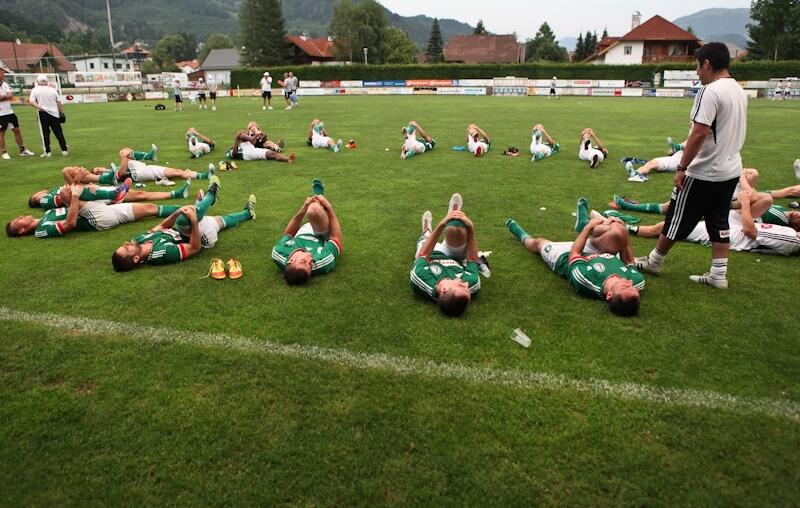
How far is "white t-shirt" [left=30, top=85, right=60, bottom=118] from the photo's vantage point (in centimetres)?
1343

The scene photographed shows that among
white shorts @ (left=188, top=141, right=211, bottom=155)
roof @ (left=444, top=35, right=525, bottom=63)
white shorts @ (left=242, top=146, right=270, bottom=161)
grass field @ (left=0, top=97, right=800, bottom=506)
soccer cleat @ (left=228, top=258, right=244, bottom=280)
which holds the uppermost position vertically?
roof @ (left=444, top=35, right=525, bottom=63)

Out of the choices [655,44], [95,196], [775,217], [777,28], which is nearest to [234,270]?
[95,196]

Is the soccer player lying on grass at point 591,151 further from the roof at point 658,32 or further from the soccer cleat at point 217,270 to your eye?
the roof at point 658,32

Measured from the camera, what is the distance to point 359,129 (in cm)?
1956

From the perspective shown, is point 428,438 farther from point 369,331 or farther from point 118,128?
point 118,128

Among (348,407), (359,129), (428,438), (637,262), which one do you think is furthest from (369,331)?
(359,129)

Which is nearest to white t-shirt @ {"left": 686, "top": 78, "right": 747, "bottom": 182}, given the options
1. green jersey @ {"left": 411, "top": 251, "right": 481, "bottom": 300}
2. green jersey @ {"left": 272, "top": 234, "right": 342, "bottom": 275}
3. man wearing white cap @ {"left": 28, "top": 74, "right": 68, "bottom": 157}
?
green jersey @ {"left": 411, "top": 251, "right": 481, "bottom": 300}

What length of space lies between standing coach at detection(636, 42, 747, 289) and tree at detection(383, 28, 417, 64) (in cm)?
8884

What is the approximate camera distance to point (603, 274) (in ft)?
17.0

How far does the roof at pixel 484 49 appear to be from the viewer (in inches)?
3514

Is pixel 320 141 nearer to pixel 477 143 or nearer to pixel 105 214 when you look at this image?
pixel 477 143

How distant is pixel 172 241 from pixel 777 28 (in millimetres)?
81473

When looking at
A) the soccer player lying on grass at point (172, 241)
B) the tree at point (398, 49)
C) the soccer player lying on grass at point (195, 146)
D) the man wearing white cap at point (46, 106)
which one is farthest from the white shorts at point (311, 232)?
the tree at point (398, 49)

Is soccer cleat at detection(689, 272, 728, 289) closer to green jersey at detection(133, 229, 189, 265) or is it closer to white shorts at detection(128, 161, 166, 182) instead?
green jersey at detection(133, 229, 189, 265)
